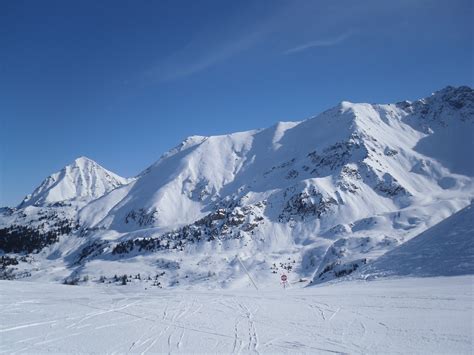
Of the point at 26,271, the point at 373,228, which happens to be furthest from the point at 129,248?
the point at 373,228

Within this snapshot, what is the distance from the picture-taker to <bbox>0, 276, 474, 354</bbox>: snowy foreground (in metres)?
13.2

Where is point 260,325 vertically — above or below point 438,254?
below

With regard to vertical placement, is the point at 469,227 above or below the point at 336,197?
below

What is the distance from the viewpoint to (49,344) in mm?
15102

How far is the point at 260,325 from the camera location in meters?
16.5

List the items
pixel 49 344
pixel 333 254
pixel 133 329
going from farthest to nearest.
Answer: pixel 333 254, pixel 133 329, pixel 49 344

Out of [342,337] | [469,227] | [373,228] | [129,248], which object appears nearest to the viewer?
[342,337]

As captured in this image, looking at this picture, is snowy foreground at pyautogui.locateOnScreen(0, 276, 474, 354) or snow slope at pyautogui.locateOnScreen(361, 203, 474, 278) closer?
snowy foreground at pyautogui.locateOnScreen(0, 276, 474, 354)

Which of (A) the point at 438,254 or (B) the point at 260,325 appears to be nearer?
(B) the point at 260,325

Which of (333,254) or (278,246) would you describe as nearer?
(333,254)

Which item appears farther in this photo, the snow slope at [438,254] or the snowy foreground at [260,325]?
the snow slope at [438,254]

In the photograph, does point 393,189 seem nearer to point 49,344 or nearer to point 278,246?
point 278,246

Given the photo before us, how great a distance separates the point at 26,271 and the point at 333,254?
129223 millimetres

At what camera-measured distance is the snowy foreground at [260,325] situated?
43.3 ft
